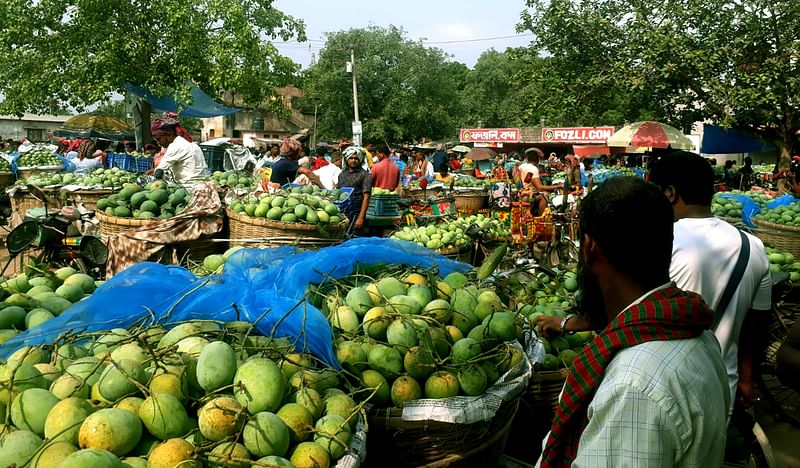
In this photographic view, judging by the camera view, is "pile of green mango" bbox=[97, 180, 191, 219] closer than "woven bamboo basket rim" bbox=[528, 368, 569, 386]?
A: No

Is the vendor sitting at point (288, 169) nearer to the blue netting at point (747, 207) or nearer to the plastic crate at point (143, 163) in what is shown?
the blue netting at point (747, 207)

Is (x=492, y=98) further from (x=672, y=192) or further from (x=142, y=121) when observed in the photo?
(x=672, y=192)

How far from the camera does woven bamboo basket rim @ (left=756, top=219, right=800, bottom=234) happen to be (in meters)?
5.84

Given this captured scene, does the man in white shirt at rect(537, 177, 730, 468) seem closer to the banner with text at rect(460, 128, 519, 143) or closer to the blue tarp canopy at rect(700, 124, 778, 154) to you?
the blue tarp canopy at rect(700, 124, 778, 154)

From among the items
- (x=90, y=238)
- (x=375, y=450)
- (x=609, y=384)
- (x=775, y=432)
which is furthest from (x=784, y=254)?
(x=90, y=238)

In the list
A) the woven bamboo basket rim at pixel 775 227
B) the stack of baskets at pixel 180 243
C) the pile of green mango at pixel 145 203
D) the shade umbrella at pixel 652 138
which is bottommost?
the stack of baskets at pixel 180 243

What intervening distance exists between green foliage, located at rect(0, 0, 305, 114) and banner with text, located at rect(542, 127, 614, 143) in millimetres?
20160

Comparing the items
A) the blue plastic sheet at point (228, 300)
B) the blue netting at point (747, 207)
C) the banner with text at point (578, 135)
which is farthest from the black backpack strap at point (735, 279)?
the banner with text at point (578, 135)

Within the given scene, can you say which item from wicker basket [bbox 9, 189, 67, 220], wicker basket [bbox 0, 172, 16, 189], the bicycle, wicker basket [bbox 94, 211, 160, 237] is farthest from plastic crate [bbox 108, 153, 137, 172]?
wicker basket [bbox 94, 211, 160, 237]

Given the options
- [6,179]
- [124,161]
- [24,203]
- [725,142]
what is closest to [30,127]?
[124,161]

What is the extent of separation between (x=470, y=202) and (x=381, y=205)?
4471 millimetres

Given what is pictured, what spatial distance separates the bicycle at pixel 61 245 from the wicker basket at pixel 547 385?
4.72 m

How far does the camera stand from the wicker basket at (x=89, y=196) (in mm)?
6863

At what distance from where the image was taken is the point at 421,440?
2.29 m
